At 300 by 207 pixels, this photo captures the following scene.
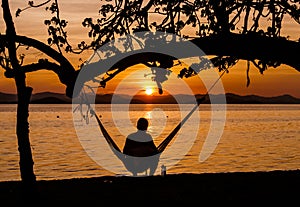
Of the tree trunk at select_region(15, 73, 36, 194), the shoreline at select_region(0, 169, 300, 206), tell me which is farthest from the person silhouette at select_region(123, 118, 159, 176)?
the tree trunk at select_region(15, 73, 36, 194)

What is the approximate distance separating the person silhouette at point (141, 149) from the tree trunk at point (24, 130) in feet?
7.91

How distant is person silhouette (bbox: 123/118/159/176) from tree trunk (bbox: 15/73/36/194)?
2.41 m

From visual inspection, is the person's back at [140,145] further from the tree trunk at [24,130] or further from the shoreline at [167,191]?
the tree trunk at [24,130]

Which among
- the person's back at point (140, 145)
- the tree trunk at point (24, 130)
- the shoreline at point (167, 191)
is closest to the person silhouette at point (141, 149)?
the person's back at point (140, 145)

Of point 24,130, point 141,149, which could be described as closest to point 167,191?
point 141,149

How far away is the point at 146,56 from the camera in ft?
32.6

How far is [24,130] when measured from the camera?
30.8 ft

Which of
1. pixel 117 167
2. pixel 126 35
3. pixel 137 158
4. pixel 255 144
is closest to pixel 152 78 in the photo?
pixel 126 35

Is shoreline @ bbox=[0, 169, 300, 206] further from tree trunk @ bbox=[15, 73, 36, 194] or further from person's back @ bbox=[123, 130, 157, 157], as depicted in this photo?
person's back @ bbox=[123, 130, 157, 157]

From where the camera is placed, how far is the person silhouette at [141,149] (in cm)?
1144

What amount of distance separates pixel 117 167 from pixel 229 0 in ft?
75.4

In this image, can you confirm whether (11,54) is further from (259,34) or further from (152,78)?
(259,34)

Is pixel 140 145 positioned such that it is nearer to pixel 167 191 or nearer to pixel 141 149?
pixel 141 149

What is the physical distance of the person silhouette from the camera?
11.4 metres
